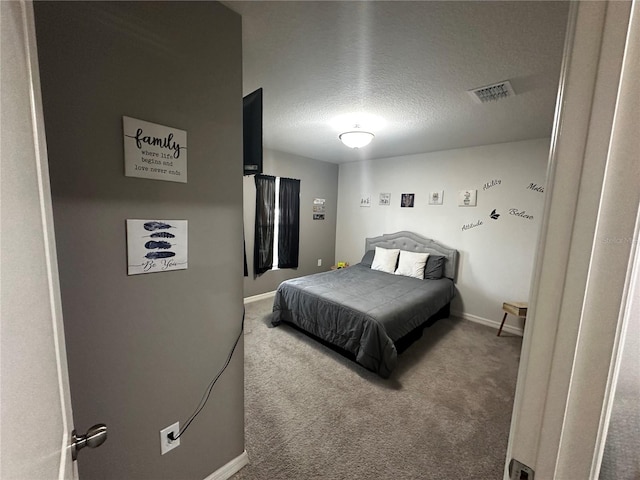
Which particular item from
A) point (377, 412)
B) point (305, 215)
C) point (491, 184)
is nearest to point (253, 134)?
point (377, 412)

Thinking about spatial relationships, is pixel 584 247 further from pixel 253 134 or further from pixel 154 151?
pixel 253 134

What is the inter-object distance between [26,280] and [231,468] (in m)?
1.63

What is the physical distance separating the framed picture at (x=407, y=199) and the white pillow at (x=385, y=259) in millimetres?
734

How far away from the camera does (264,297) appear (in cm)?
416

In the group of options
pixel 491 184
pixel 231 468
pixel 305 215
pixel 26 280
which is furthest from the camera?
pixel 305 215

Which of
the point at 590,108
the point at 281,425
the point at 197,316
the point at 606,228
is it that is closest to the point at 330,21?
the point at 590,108

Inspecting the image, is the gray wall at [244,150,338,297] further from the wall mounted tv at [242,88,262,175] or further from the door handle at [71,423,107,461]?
the door handle at [71,423,107,461]

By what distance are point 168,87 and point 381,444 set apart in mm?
2263

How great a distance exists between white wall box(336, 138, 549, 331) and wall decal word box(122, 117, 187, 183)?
359 cm

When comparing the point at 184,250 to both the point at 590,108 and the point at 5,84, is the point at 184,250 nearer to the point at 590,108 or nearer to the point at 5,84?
the point at 5,84

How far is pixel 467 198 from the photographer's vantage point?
356 cm

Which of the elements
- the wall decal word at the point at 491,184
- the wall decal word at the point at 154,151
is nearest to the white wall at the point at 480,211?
the wall decal word at the point at 491,184

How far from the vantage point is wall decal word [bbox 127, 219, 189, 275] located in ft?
3.38

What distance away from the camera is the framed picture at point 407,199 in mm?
4094
